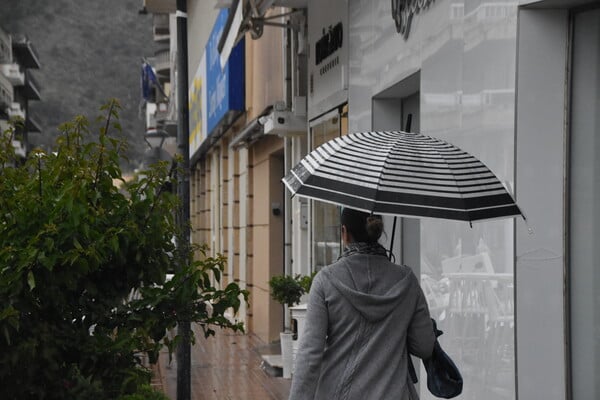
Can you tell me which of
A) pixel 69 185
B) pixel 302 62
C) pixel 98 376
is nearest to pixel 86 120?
pixel 69 185

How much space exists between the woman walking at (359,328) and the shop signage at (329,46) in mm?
6807

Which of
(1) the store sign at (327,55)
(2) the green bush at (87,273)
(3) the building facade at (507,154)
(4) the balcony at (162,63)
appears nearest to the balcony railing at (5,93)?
(4) the balcony at (162,63)

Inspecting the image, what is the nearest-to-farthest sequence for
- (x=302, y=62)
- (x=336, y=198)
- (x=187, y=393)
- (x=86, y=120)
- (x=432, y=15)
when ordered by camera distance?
(x=336, y=198), (x=86, y=120), (x=432, y=15), (x=187, y=393), (x=302, y=62)

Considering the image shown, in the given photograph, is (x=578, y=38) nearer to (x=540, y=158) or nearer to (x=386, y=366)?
(x=540, y=158)

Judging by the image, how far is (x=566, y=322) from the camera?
215 inches

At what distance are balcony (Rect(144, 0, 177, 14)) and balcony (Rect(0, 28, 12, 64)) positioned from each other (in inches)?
1935

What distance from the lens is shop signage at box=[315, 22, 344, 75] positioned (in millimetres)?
11117

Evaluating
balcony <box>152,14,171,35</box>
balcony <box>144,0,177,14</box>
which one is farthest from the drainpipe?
balcony <box>152,14,171,35</box>

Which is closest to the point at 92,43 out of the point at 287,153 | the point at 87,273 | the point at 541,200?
the point at 287,153

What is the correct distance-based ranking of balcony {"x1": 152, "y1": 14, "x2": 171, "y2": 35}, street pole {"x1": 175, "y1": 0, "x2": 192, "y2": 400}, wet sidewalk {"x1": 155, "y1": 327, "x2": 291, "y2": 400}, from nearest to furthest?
street pole {"x1": 175, "y1": 0, "x2": 192, "y2": 400} < wet sidewalk {"x1": 155, "y1": 327, "x2": 291, "y2": 400} < balcony {"x1": 152, "y1": 14, "x2": 171, "y2": 35}

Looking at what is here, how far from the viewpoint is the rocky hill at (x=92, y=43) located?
98.4m

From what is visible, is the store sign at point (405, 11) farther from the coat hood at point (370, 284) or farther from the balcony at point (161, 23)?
the balcony at point (161, 23)

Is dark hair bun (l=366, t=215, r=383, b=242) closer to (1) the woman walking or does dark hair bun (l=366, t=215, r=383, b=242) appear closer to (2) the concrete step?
(1) the woman walking

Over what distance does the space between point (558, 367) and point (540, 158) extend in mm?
1120
